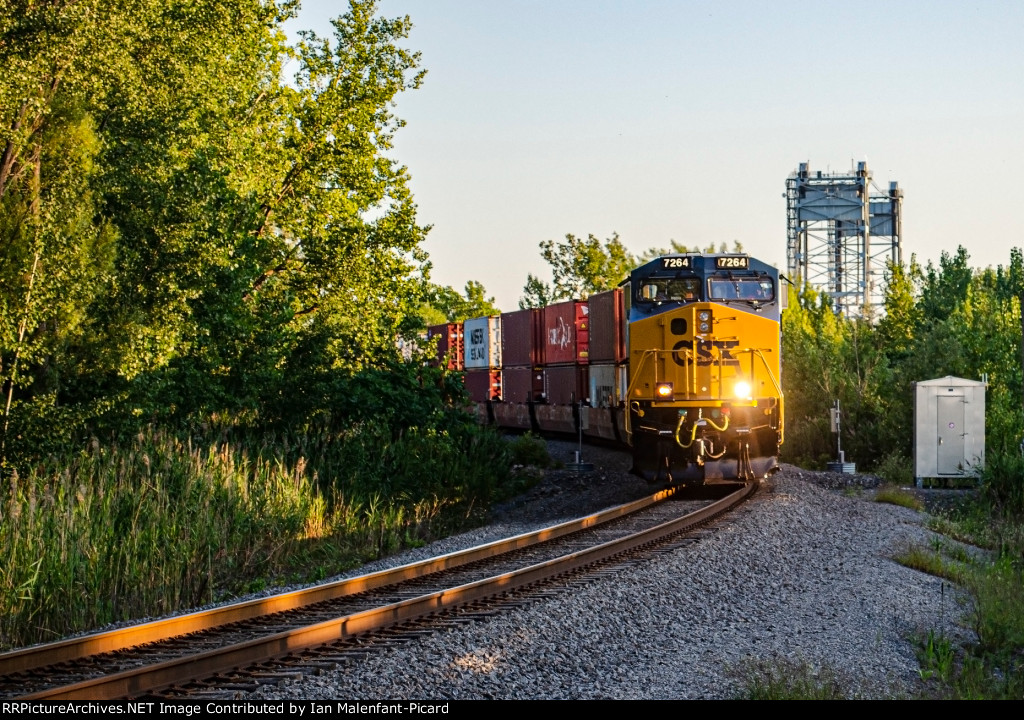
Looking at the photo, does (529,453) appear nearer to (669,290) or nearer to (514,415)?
(514,415)

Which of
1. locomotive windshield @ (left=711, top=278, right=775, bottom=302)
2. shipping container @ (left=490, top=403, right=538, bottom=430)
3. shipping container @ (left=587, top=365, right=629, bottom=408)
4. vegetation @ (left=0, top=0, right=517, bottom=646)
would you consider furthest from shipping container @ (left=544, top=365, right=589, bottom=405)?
locomotive windshield @ (left=711, top=278, right=775, bottom=302)

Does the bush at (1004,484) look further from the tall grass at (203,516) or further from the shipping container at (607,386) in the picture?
the tall grass at (203,516)

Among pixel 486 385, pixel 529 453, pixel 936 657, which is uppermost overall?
pixel 486 385

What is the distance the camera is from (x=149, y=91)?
17500 millimetres

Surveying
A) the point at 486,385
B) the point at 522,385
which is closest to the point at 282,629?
the point at 522,385

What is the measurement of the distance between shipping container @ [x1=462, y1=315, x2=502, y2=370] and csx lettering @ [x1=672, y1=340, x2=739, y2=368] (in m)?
16.9

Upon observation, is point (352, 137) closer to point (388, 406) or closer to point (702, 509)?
point (388, 406)

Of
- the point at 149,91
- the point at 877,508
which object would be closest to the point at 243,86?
the point at 149,91

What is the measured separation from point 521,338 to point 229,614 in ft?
74.7

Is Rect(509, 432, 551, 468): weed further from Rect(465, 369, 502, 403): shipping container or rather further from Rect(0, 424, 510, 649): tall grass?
Rect(465, 369, 502, 403): shipping container

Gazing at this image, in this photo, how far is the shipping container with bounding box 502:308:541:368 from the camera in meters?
30.1

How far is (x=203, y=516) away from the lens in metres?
12.7
